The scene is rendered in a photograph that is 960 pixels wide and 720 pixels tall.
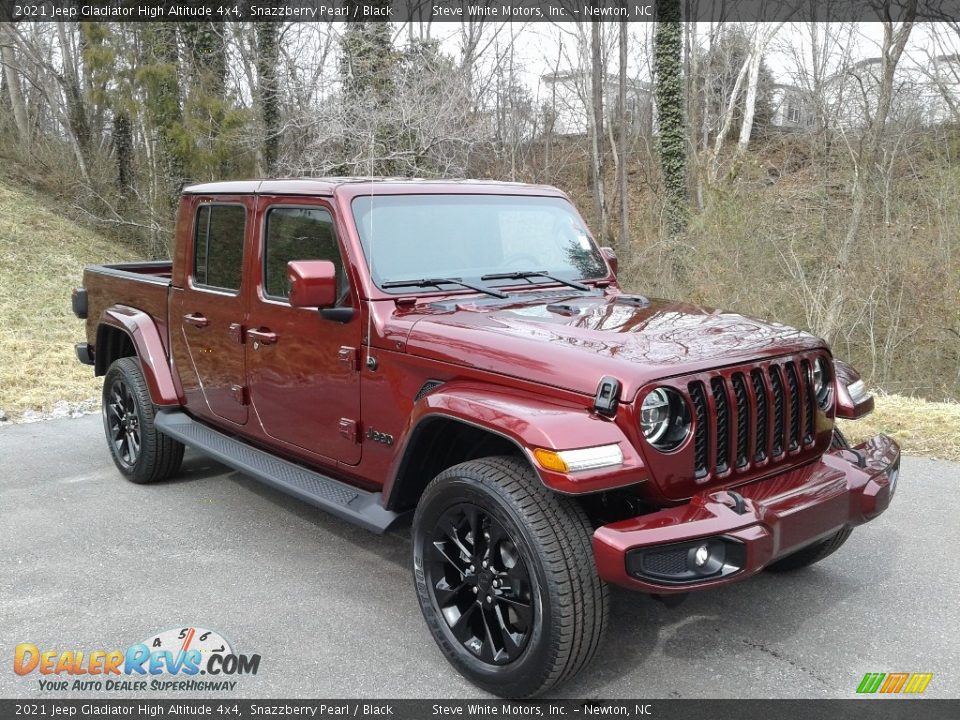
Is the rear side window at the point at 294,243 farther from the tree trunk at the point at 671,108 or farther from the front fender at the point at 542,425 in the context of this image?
the tree trunk at the point at 671,108

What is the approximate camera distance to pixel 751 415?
128 inches

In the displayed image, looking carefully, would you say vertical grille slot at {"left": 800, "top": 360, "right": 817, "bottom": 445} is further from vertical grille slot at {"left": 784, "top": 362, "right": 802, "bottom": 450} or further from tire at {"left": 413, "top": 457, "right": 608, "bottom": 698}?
tire at {"left": 413, "top": 457, "right": 608, "bottom": 698}

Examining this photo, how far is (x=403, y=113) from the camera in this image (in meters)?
14.6

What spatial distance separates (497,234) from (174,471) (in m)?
2.86

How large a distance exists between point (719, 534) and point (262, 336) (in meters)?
2.59

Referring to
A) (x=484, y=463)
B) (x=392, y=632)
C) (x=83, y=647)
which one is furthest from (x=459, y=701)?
(x=83, y=647)

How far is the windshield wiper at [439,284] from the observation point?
3.94 meters

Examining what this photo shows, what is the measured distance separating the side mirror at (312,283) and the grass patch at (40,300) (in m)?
5.15

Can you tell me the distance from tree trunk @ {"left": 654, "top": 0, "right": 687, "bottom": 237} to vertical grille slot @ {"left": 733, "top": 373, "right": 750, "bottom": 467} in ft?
42.7

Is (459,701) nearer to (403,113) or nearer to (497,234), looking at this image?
(497,234)

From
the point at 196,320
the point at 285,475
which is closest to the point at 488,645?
the point at 285,475

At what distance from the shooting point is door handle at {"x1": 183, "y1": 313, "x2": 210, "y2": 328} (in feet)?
16.1

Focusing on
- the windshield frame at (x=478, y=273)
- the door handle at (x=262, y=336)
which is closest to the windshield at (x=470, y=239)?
the windshield frame at (x=478, y=273)

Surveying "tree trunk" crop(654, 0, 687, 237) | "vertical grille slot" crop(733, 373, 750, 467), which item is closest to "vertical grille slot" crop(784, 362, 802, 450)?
"vertical grille slot" crop(733, 373, 750, 467)
